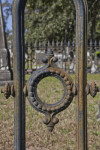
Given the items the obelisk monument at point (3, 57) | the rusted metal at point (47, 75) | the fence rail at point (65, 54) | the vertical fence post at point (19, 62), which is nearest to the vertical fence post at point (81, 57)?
the rusted metal at point (47, 75)

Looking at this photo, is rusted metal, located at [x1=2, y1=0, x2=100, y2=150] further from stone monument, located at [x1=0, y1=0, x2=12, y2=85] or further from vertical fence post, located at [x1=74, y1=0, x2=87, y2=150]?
stone monument, located at [x1=0, y1=0, x2=12, y2=85]

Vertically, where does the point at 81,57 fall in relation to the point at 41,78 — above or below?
above

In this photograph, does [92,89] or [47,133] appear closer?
[92,89]

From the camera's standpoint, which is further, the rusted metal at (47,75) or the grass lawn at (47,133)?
the grass lawn at (47,133)

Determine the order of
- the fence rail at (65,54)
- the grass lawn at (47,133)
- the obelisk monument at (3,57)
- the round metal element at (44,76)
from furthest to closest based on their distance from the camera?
the fence rail at (65,54) → the obelisk monument at (3,57) → the grass lawn at (47,133) → the round metal element at (44,76)

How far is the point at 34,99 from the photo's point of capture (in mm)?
1158

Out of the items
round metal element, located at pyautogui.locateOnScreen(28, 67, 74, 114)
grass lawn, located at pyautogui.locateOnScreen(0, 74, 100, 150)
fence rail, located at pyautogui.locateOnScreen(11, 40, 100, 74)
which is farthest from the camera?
fence rail, located at pyautogui.locateOnScreen(11, 40, 100, 74)

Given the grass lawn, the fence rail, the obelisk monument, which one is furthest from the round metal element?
the fence rail

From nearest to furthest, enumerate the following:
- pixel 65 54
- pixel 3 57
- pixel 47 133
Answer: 1. pixel 47 133
2. pixel 3 57
3. pixel 65 54

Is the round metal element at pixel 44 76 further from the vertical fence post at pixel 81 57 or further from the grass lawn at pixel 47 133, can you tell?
the grass lawn at pixel 47 133

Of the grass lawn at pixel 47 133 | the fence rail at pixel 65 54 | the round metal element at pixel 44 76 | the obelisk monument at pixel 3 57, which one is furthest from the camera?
the fence rail at pixel 65 54

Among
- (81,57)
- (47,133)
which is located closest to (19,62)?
(81,57)

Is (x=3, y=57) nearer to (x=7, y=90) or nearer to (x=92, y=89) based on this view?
(x=7, y=90)

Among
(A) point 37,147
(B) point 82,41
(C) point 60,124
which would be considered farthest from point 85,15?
(C) point 60,124
